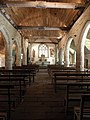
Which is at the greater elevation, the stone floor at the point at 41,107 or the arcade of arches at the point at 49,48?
the arcade of arches at the point at 49,48

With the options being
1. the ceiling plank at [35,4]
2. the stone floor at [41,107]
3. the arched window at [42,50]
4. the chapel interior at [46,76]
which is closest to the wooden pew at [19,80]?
the chapel interior at [46,76]

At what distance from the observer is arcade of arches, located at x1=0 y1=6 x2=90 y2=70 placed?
34.1 ft

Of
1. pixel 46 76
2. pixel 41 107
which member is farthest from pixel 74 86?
pixel 46 76

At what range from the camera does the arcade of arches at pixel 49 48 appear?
1041cm

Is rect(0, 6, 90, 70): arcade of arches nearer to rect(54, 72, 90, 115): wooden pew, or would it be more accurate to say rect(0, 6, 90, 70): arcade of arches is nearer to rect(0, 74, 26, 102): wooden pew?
rect(54, 72, 90, 115): wooden pew

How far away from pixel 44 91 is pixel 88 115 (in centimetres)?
395

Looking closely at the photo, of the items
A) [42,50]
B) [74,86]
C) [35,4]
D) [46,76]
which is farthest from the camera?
[42,50]

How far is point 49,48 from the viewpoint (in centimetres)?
2988

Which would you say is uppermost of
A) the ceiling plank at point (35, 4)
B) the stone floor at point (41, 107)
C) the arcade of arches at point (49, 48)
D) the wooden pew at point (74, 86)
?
the ceiling plank at point (35, 4)

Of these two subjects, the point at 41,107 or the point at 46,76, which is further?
the point at 46,76

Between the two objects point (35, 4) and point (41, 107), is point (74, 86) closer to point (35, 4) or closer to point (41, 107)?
point (41, 107)

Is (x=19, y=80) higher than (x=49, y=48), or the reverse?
(x=49, y=48)

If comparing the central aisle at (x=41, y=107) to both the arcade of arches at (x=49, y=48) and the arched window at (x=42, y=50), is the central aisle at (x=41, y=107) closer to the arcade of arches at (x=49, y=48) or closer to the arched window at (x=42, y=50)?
the arcade of arches at (x=49, y=48)

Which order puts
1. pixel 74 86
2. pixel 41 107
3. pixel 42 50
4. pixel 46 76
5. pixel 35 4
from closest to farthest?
1. pixel 41 107
2. pixel 74 86
3. pixel 35 4
4. pixel 46 76
5. pixel 42 50
